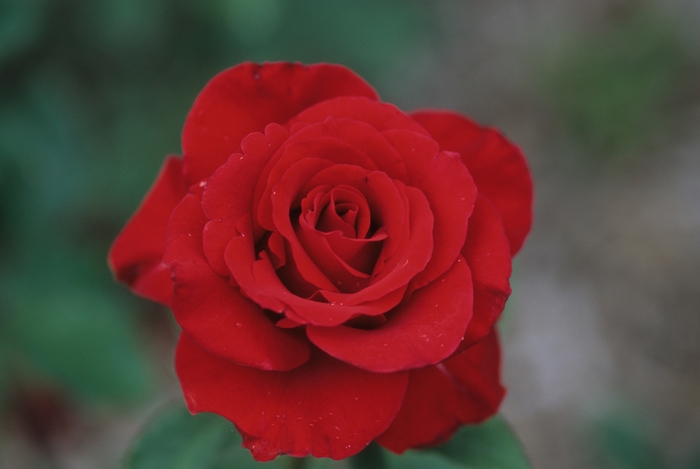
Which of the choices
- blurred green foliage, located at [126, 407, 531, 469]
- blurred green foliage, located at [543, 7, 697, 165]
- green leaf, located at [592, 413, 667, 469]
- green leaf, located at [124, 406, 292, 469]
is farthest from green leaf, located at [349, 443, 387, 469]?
blurred green foliage, located at [543, 7, 697, 165]

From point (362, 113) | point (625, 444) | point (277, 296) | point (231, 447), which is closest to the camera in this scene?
point (277, 296)

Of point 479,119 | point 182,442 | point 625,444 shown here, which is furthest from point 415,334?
point 479,119

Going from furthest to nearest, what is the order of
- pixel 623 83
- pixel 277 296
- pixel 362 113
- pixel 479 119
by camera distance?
1. pixel 479 119
2. pixel 623 83
3. pixel 362 113
4. pixel 277 296

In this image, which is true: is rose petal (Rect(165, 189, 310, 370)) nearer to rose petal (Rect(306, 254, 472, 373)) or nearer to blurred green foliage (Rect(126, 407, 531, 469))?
rose petal (Rect(306, 254, 472, 373))

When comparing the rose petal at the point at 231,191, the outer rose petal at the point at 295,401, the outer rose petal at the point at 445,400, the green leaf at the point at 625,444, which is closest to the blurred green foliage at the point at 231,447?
the outer rose petal at the point at 445,400

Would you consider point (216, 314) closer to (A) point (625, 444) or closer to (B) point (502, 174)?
(B) point (502, 174)

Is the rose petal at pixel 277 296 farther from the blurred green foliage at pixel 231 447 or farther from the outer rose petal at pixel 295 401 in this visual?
the blurred green foliage at pixel 231 447

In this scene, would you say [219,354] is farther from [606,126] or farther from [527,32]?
[527,32]
